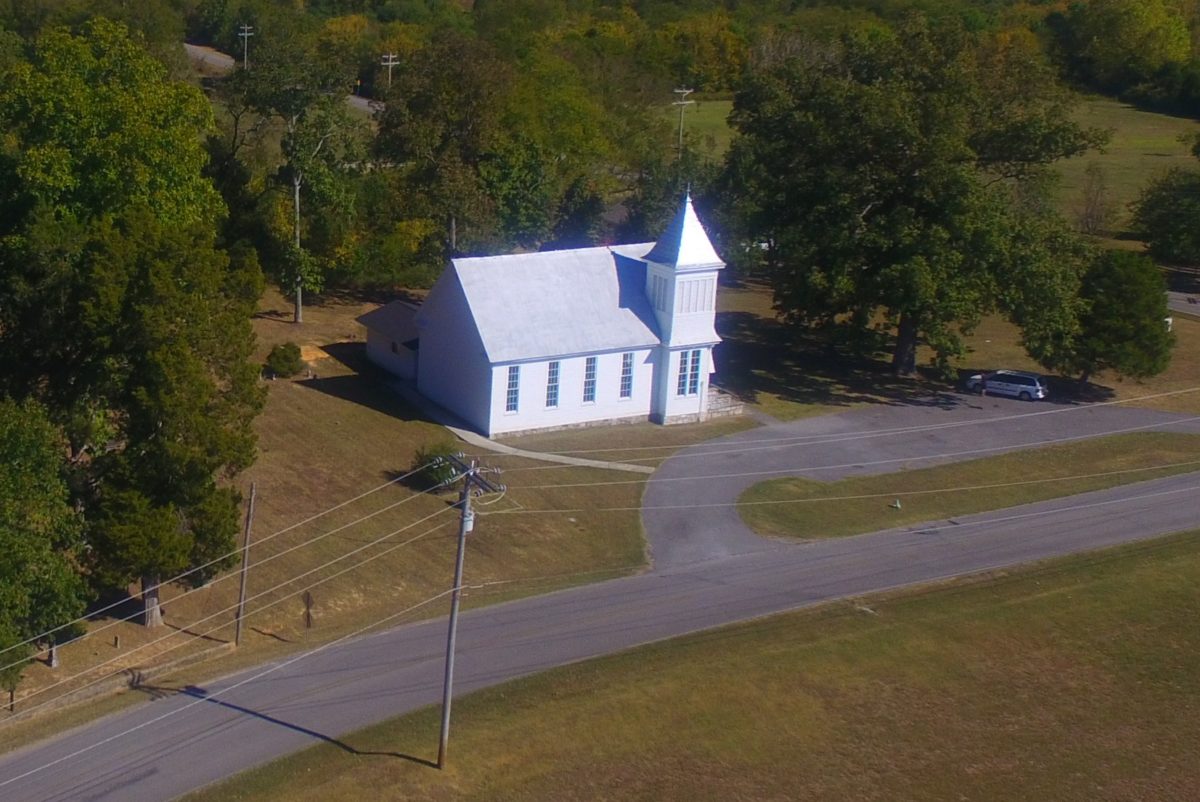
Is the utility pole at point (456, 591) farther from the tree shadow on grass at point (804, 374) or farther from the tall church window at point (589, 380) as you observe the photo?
the tree shadow on grass at point (804, 374)

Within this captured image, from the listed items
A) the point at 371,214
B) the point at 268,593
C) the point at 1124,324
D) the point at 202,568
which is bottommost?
the point at 268,593

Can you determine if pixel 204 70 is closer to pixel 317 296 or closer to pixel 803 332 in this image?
pixel 317 296

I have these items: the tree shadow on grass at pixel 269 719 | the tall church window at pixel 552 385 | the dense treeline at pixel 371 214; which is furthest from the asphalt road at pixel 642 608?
the tall church window at pixel 552 385

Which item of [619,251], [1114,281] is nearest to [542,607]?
[619,251]

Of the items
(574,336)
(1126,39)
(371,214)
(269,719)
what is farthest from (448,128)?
(1126,39)

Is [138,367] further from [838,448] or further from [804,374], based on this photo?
[804,374]

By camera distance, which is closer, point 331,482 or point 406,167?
point 331,482
